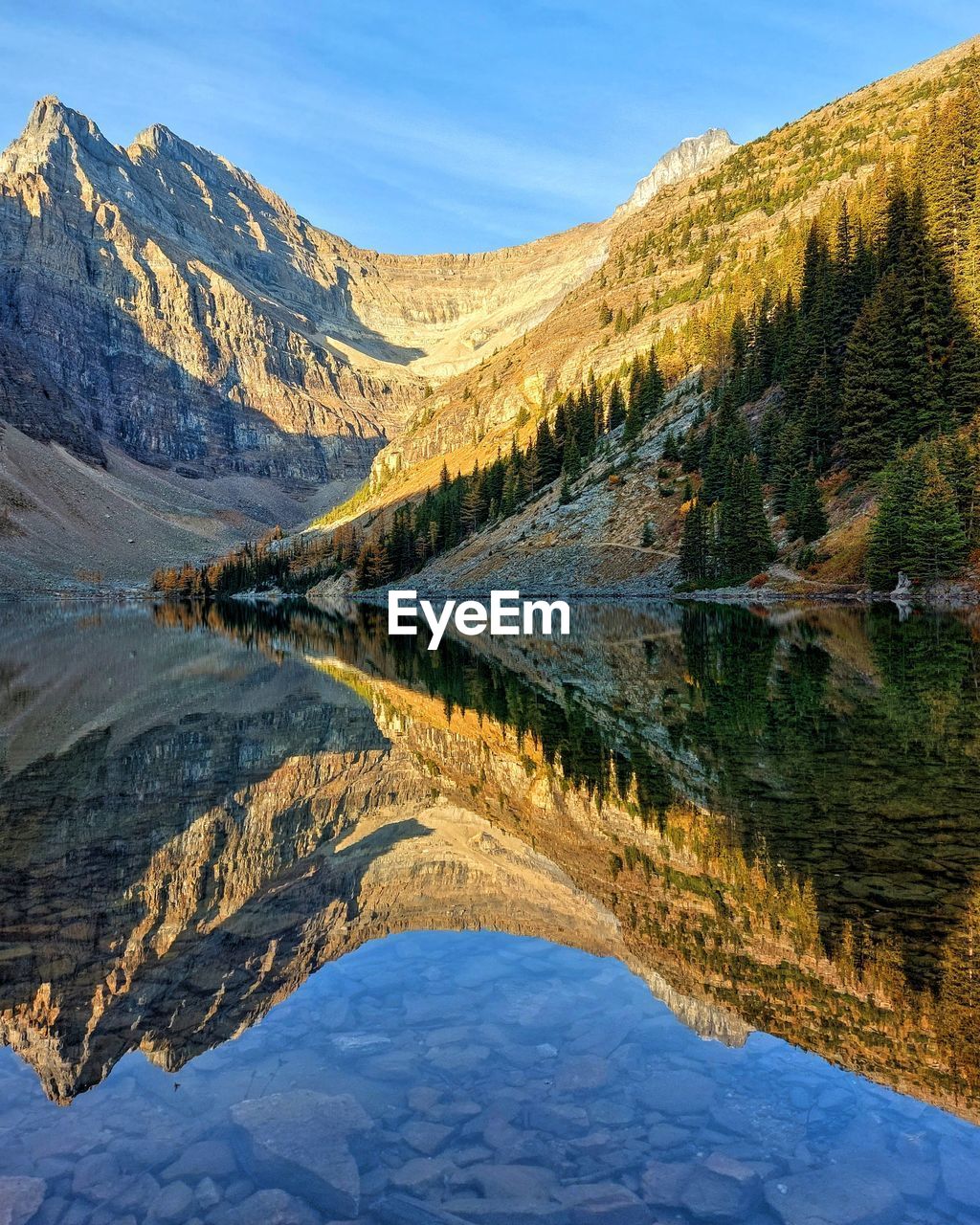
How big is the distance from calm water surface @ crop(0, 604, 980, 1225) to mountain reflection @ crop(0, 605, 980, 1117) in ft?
0.19

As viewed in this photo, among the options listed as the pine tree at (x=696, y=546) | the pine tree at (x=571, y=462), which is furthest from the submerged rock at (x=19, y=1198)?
the pine tree at (x=571, y=462)

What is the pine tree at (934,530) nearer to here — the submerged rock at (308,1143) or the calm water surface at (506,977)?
the calm water surface at (506,977)

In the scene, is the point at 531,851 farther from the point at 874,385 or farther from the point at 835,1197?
the point at 874,385

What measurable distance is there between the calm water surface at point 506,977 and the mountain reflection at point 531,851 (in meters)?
0.06

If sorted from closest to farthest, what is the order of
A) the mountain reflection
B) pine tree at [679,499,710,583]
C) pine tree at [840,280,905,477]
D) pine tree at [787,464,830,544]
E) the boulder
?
the boulder, the mountain reflection, pine tree at [840,280,905,477], pine tree at [787,464,830,544], pine tree at [679,499,710,583]

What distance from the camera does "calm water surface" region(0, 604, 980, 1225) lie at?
227 inches

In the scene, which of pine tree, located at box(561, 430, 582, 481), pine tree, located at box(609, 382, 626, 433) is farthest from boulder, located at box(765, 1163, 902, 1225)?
pine tree, located at box(609, 382, 626, 433)

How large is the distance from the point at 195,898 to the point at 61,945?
178cm

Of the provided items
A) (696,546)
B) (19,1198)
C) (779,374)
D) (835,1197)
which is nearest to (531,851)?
(835,1197)

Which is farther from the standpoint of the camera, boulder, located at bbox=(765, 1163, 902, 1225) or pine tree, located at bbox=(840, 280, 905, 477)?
pine tree, located at bbox=(840, 280, 905, 477)

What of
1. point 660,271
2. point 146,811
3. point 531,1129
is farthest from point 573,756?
point 660,271

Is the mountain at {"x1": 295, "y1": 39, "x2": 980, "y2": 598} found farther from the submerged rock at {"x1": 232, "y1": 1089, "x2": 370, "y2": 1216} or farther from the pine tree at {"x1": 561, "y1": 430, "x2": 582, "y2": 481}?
the submerged rock at {"x1": 232, "y1": 1089, "x2": 370, "y2": 1216}

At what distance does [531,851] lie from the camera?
12859mm

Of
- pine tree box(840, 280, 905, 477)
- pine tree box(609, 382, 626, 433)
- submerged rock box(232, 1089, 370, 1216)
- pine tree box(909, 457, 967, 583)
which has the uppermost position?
pine tree box(609, 382, 626, 433)
